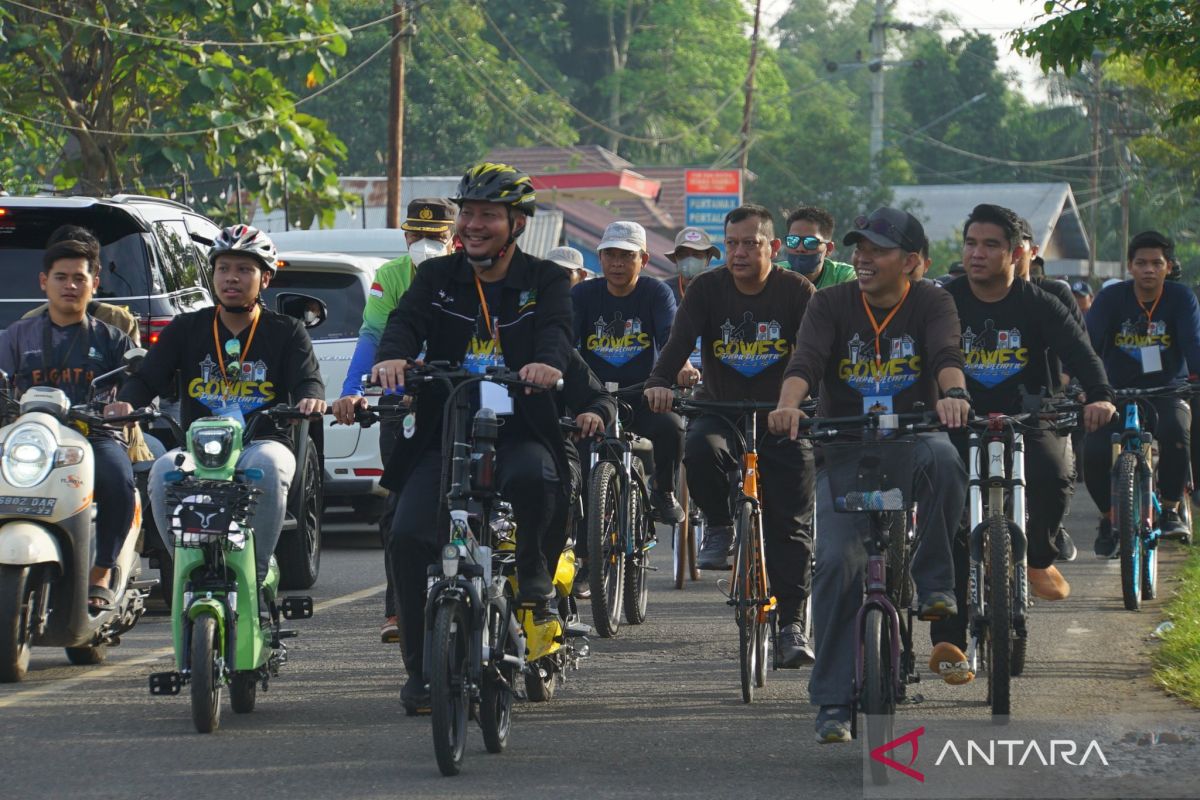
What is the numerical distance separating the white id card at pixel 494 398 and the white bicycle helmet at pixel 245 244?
166 cm

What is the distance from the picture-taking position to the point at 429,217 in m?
10.9

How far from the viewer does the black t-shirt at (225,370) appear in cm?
863

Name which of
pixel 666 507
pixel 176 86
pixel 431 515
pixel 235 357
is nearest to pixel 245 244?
pixel 235 357

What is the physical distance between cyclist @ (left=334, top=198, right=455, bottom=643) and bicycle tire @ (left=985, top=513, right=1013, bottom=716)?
2.17 meters

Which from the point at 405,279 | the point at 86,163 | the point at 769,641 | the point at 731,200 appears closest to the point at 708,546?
the point at 769,641

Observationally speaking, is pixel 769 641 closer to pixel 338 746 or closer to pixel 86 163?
pixel 338 746

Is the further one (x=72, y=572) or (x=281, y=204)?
(x=281, y=204)

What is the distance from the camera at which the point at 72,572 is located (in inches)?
349

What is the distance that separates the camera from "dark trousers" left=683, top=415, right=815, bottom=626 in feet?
30.6

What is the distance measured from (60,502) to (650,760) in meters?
2.92

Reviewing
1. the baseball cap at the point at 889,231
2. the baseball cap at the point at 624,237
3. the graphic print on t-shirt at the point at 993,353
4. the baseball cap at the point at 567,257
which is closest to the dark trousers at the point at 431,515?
the baseball cap at the point at 889,231

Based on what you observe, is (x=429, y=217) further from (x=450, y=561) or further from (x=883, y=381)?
(x=450, y=561)

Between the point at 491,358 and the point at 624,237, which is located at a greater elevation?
the point at 624,237

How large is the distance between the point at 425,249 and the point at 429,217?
228 mm
